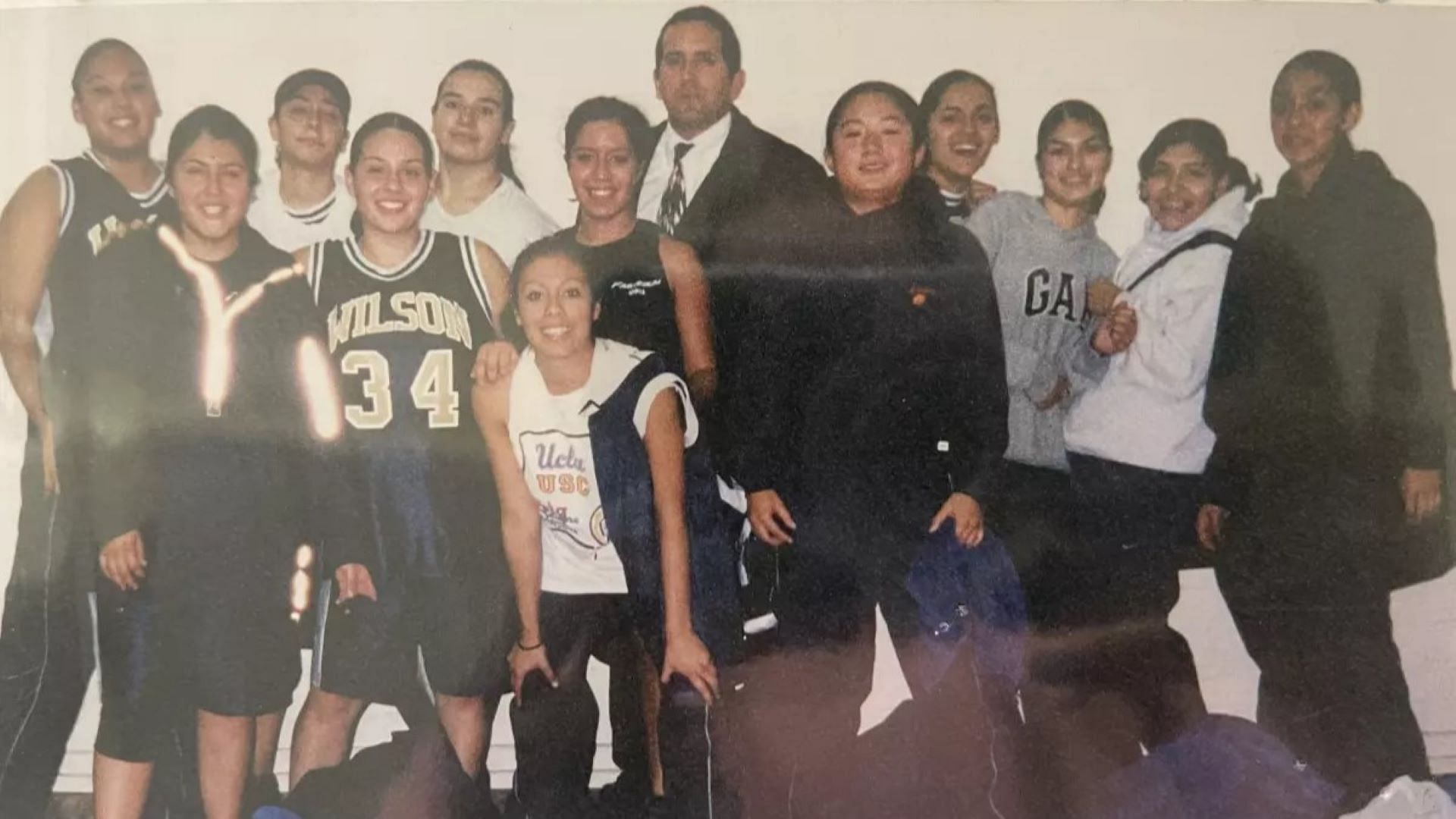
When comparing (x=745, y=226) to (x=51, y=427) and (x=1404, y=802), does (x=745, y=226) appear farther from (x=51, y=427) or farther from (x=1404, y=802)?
(x=1404, y=802)

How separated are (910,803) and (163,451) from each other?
674 millimetres

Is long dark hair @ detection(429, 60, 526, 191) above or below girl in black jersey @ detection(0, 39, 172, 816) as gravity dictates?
above

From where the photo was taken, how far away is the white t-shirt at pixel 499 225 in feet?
2.98

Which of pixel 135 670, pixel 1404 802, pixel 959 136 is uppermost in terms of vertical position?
pixel 959 136

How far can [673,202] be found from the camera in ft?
3.00

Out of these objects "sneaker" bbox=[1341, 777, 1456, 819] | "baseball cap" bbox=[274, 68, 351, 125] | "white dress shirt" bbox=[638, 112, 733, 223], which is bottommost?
"sneaker" bbox=[1341, 777, 1456, 819]

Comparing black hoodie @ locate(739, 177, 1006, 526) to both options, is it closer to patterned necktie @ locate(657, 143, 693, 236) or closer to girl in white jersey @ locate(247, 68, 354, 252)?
patterned necktie @ locate(657, 143, 693, 236)

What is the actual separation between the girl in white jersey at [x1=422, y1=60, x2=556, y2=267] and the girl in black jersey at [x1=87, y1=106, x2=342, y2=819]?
0.15 m

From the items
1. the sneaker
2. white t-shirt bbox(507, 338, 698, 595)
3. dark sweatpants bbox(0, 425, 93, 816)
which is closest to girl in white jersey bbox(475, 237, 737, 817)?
white t-shirt bbox(507, 338, 698, 595)

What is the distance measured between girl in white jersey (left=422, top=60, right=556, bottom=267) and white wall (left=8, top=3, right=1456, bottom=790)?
12 millimetres

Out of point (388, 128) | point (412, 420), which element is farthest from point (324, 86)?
point (412, 420)

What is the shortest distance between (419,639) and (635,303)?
33 centimetres

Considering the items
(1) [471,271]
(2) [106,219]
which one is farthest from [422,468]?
(2) [106,219]

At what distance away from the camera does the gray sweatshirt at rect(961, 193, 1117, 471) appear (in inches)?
36.1
